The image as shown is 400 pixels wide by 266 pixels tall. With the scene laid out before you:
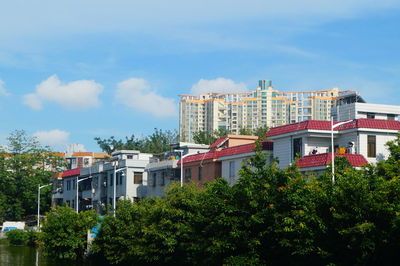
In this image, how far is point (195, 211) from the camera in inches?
1435

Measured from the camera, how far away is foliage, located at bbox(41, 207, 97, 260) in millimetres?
50125

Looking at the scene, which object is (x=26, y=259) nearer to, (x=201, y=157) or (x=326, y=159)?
(x=201, y=157)

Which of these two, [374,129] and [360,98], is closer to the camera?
[374,129]

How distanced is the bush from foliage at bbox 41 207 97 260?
3283 centimetres

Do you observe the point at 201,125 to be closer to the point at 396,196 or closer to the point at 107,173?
the point at 107,173

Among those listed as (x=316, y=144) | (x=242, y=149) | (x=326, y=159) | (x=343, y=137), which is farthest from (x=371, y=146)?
(x=242, y=149)

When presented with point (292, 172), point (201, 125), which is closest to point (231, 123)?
point (201, 125)

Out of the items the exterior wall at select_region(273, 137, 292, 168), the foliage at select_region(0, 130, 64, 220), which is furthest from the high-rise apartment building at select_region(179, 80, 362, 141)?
the exterior wall at select_region(273, 137, 292, 168)

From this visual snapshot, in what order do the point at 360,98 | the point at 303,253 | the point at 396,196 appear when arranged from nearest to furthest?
the point at 396,196 → the point at 303,253 → the point at 360,98

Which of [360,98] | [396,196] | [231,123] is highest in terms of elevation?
[231,123]

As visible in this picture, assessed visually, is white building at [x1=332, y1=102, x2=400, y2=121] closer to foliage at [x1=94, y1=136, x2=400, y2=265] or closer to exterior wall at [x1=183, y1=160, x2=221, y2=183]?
exterior wall at [x1=183, y1=160, x2=221, y2=183]

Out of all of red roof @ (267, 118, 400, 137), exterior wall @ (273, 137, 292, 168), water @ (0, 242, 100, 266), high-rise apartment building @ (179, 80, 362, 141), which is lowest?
water @ (0, 242, 100, 266)

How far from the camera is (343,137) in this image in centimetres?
4419

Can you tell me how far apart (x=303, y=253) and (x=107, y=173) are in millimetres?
53621
